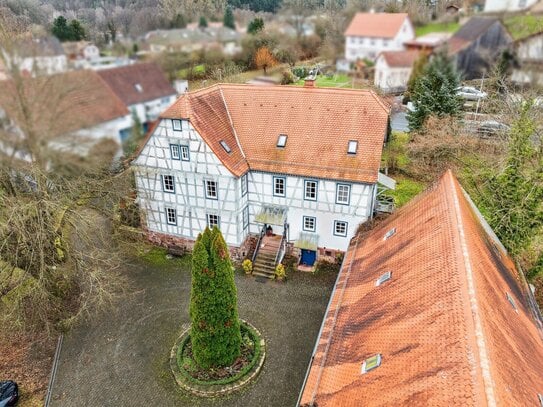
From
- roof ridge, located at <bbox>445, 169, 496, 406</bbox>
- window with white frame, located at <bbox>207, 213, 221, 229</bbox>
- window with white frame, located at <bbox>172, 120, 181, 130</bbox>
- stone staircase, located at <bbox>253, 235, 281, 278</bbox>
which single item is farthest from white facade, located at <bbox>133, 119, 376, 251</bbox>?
roof ridge, located at <bbox>445, 169, 496, 406</bbox>

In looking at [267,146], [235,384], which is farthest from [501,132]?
[235,384]

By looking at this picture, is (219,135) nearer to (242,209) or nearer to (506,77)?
(242,209)

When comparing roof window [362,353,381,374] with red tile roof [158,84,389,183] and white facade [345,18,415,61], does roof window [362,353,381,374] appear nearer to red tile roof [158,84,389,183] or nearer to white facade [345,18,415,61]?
white facade [345,18,415,61]

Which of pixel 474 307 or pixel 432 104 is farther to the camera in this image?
pixel 432 104

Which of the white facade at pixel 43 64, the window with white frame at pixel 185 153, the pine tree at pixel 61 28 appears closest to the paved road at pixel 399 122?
the window with white frame at pixel 185 153

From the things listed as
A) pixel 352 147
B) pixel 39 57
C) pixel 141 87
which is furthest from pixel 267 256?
pixel 39 57

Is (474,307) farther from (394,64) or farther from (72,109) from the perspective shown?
(72,109)
